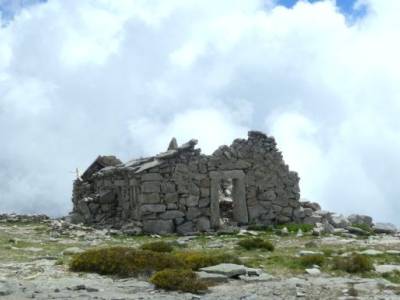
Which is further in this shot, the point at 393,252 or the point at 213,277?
the point at 393,252

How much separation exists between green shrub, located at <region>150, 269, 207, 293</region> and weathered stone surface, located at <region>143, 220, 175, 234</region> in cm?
1548

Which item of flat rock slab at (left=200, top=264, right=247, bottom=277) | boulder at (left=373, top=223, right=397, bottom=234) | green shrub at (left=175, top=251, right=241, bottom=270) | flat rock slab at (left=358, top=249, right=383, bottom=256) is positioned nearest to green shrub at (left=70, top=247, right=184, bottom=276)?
green shrub at (left=175, top=251, right=241, bottom=270)

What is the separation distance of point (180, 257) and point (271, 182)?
1574cm

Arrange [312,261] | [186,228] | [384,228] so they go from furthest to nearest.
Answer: [384,228] → [186,228] → [312,261]

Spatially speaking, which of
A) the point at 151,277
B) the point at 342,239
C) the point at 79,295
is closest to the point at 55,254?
the point at 151,277

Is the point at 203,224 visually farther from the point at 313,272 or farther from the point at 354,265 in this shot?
the point at 354,265

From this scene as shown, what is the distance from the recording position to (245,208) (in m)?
30.4

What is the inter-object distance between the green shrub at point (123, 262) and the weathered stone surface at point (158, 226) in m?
12.8

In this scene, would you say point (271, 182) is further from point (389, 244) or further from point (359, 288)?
point (359, 288)

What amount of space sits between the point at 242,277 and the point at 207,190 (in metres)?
16.0

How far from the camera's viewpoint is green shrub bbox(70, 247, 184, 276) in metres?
14.7

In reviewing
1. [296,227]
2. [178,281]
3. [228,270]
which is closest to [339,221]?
[296,227]

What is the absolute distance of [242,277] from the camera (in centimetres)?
1405

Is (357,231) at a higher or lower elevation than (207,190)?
lower
